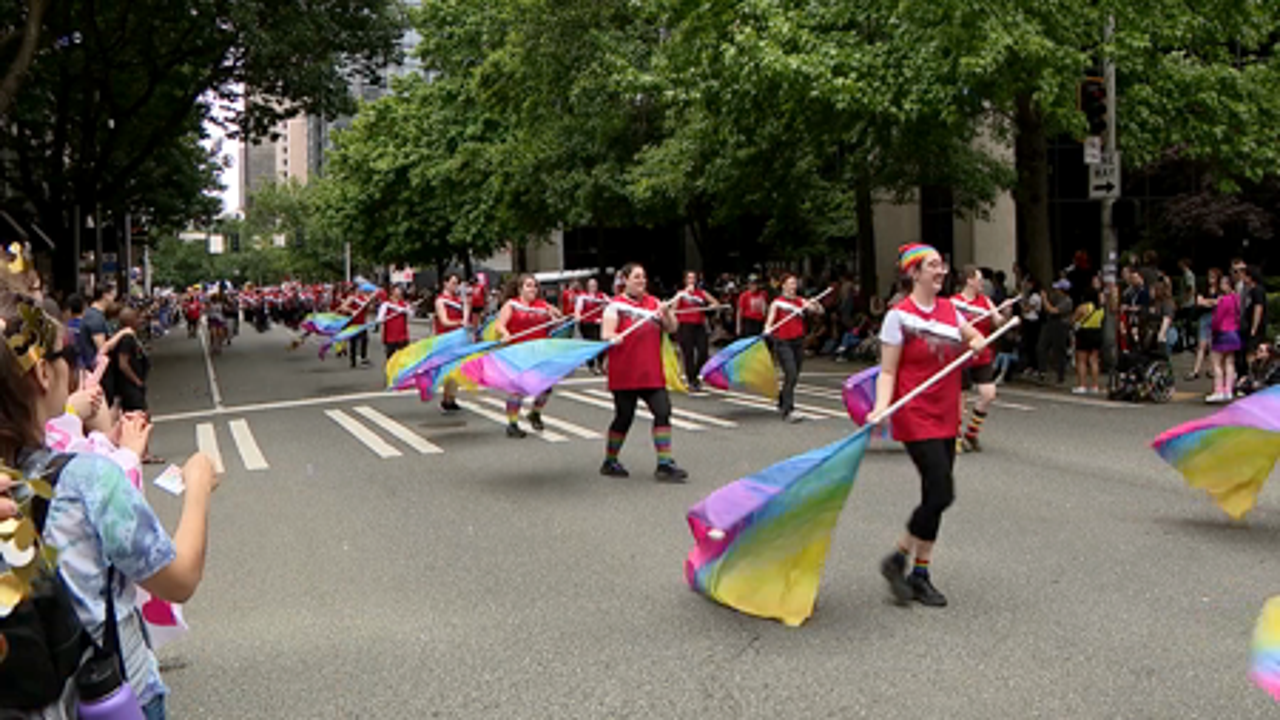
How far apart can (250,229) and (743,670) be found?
131 meters

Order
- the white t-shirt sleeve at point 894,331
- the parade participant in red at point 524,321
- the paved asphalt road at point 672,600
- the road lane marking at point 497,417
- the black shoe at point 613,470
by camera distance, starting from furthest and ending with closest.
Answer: the parade participant in red at point 524,321
the road lane marking at point 497,417
the black shoe at point 613,470
the white t-shirt sleeve at point 894,331
the paved asphalt road at point 672,600

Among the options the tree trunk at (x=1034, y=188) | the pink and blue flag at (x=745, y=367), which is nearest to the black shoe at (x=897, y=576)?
the pink and blue flag at (x=745, y=367)

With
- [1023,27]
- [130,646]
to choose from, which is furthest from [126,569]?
[1023,27]

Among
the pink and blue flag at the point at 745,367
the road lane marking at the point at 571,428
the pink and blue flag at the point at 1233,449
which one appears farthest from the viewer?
the pink and blue flag at the point at 745,367

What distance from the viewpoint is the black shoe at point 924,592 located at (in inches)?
244

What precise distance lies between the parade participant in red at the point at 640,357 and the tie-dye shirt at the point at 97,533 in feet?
24.2

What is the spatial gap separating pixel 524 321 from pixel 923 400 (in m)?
8.37

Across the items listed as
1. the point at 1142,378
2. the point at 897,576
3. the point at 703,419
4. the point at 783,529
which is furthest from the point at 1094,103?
the point at 783,529

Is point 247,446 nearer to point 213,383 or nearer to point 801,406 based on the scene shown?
point 801,406

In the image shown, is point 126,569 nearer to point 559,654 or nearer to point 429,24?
point 559,654

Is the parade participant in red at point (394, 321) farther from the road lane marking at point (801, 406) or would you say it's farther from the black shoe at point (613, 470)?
the black shoe at point (613, 470)

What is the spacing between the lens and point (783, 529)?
5848 millimetres

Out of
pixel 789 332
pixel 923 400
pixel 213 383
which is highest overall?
pixel 789 332

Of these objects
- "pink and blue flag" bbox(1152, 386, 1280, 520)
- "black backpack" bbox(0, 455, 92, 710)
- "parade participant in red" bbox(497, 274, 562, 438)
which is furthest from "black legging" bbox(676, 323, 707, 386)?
"black backpack" bbox(0, 455, 92, 710)
